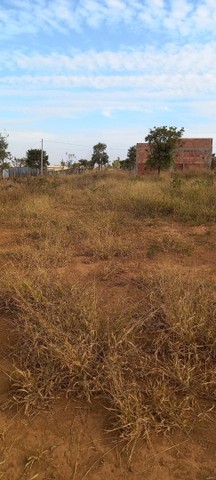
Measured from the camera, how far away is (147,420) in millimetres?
1948

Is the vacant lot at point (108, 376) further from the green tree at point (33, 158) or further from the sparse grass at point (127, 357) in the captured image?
the green tree at point (33, 158)

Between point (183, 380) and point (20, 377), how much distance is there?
3.20 feet

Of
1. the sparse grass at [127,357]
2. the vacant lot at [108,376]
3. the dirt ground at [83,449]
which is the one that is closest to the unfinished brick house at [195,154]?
the vacant lot at [108,376]

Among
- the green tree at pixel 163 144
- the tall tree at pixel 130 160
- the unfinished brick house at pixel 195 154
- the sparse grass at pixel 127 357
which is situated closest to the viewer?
the sparse grass at pixel 127 357

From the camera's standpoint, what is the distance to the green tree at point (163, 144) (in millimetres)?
21031

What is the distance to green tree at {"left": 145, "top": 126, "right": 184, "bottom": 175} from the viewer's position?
21031 millimetres

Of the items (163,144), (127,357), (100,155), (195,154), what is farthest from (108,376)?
(100,155)

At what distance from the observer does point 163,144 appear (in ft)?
69.5

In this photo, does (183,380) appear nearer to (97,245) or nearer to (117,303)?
(117,303)

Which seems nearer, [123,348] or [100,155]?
[123,348]

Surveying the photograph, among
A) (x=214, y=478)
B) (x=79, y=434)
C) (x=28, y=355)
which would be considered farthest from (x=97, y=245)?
(x=214, y=478)

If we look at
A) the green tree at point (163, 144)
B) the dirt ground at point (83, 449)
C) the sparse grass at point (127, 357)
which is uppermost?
the green tree at point (163, 144)

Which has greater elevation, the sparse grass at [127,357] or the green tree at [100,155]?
the green tree at [100,155]

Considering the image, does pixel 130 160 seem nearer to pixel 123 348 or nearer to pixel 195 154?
pixel 195 154
